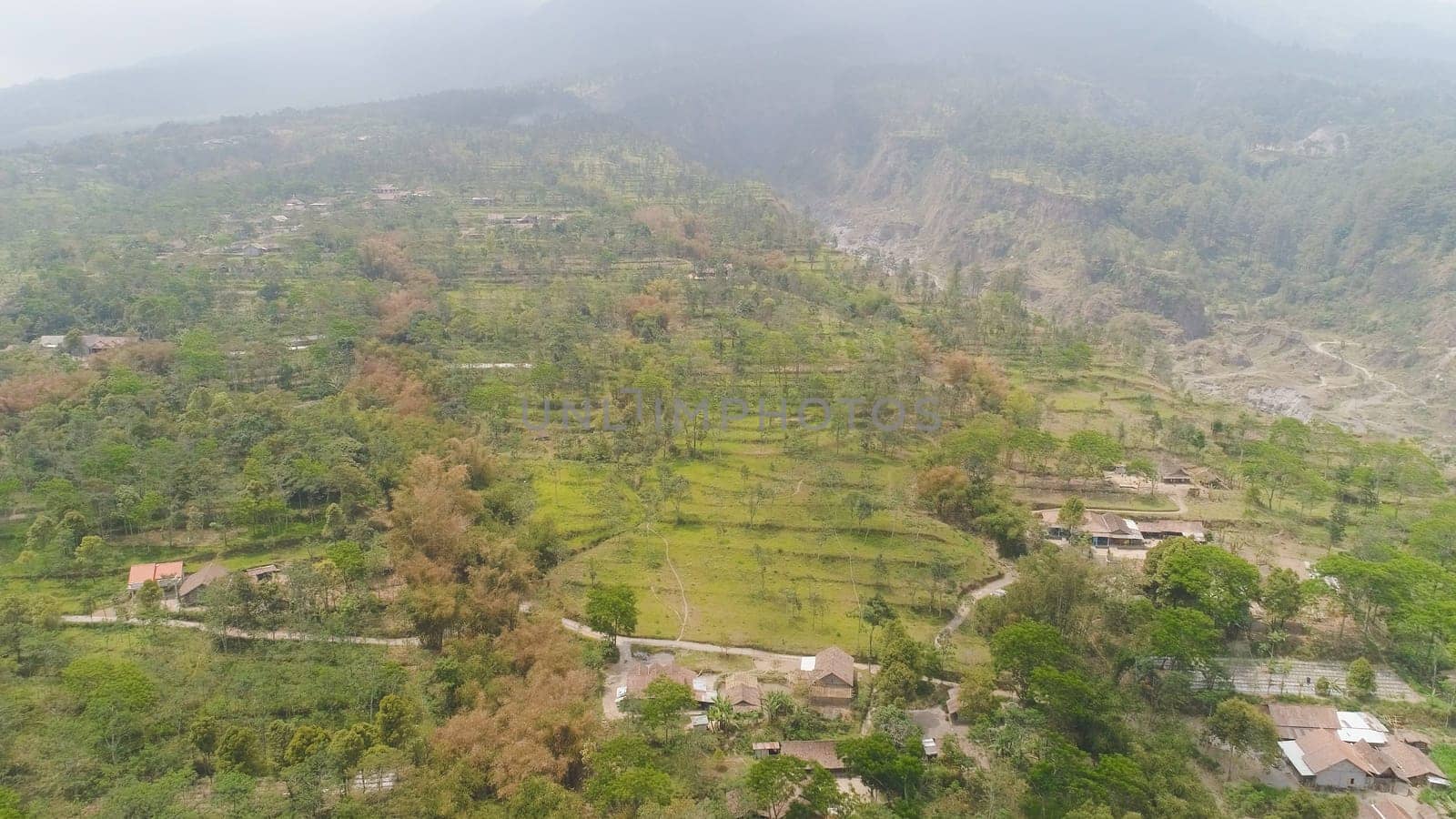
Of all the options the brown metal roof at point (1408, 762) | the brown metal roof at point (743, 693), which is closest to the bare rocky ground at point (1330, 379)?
the brown metal roof at point (1408, 762)

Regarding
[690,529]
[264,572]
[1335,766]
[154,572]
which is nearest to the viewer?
[1335,766]

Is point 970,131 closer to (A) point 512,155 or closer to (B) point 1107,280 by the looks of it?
(B) point 1107,280

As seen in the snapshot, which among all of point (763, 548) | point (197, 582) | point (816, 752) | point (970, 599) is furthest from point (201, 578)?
point (970, 599)

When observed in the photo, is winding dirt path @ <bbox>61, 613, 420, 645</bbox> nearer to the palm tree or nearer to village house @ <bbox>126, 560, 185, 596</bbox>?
village house @ <bbox>126, 560, 185, 596</bbox>

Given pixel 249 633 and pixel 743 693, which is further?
pixel 249 633

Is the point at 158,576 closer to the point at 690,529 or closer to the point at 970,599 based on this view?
the point at 690,529
